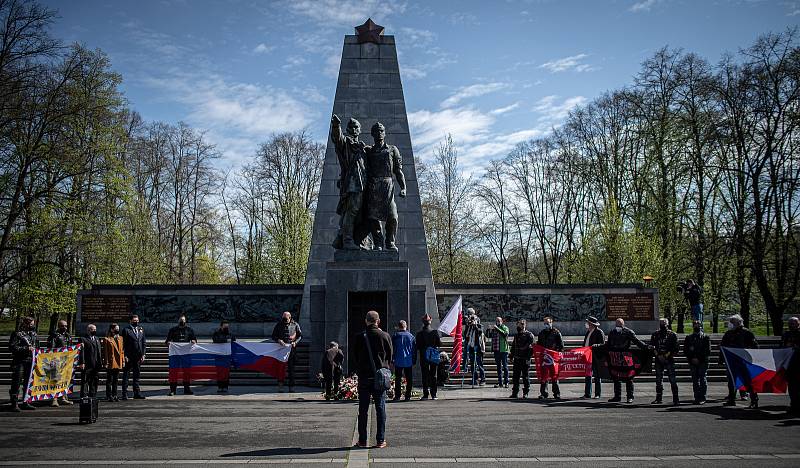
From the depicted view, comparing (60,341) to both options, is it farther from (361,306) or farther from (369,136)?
(369,136)

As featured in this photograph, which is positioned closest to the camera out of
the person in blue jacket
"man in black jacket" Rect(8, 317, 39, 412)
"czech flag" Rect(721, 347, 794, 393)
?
"czech flag" Rect(721, 347, 794, 393)

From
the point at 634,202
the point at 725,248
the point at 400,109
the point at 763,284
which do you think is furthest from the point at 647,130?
the point at 400,109

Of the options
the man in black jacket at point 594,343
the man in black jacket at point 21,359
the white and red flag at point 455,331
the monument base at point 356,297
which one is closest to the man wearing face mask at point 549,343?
the man in black jacket at point 594,343

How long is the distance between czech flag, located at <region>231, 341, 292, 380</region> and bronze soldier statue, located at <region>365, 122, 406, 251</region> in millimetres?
3545

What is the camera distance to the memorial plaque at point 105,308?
22656 millimetres

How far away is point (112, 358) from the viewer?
12703mm

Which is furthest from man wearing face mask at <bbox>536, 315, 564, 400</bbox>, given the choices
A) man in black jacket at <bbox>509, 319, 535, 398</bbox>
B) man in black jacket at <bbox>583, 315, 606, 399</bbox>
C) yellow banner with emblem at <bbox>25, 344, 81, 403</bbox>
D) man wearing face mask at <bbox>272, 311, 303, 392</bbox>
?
yellow banner with emblem at <bbox>25, 344, 81, 403</bbox>

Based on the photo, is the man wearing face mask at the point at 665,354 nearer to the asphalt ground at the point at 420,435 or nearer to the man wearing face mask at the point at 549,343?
the asphalt ground at the point at 420,435

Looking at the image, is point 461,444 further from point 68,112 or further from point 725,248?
point 725,248

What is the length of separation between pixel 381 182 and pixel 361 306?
10.4 ft

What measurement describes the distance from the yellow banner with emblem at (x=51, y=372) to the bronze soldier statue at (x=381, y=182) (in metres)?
7.26

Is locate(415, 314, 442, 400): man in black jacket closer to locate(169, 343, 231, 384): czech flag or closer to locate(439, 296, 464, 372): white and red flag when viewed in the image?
locate(439, 296, 464, 372): white and red flag

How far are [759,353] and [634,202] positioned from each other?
2770 cm

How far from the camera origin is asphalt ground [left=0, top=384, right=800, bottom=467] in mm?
6875
